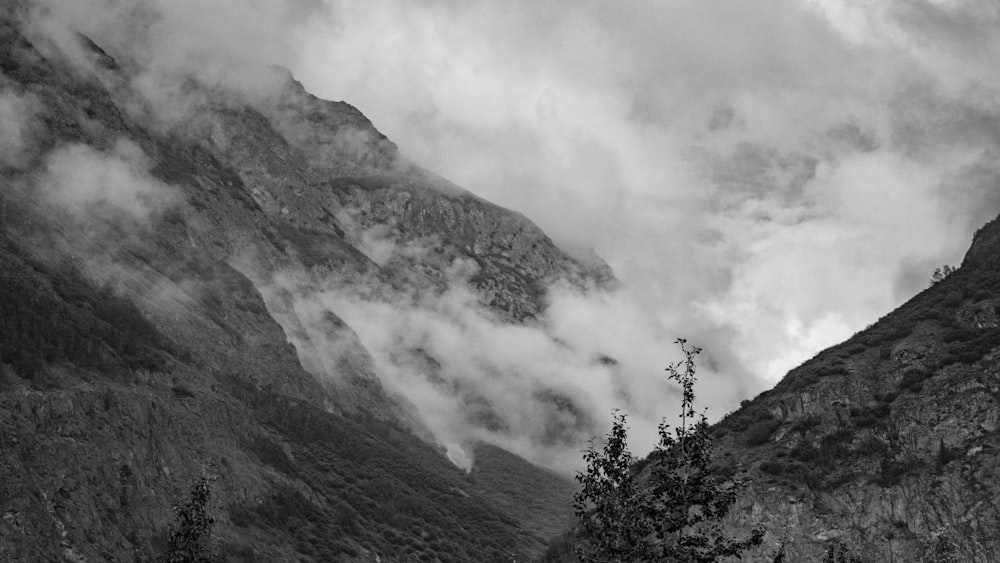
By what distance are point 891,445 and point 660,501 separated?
46.6 meters

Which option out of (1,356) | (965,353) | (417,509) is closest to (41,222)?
(1,356)

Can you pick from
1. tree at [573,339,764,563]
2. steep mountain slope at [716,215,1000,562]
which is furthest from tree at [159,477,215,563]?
steep mountain slope at [716,215,1000,562]

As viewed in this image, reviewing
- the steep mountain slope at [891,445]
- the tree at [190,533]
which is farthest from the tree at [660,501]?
the steep mountain slope at [891,445]

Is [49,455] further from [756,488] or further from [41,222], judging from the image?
[41,222]

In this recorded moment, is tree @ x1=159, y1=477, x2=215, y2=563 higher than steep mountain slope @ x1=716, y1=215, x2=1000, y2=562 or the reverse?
the reverse

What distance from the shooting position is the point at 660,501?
84.9 feet

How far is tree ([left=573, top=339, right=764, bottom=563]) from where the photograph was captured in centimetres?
2431

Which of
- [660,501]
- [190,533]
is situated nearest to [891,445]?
[660,501]

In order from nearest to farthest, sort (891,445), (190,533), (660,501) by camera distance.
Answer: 1. (660,501)
2. (190,533)
3. (891,445)

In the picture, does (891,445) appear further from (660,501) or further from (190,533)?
(190,533)

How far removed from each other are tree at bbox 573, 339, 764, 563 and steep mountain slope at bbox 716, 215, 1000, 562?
114 feet

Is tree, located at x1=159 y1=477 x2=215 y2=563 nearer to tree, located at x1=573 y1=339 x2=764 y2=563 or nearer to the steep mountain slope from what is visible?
tree, located at x1=573 y1=339 x2=764 y2=563

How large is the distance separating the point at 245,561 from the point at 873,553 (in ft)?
293

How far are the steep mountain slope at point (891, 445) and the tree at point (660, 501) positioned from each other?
1371 inches
